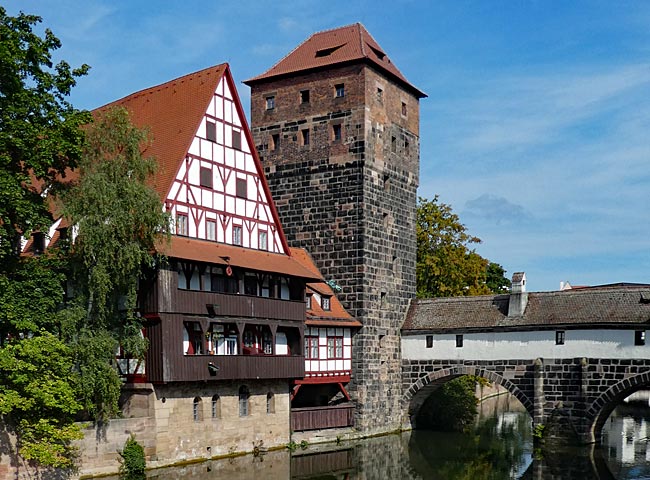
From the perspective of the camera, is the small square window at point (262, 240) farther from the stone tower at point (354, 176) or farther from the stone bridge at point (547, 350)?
the stone bridge at point (547, 350)

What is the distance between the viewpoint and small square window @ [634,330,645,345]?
3962 cm

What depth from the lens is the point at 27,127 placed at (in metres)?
29.4

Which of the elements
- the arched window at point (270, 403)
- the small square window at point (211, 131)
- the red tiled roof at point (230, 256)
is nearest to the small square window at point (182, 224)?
the red tiled roof at point (230, 256)

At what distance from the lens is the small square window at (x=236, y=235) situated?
3719 centimetres

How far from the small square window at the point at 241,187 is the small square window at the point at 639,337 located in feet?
59.1

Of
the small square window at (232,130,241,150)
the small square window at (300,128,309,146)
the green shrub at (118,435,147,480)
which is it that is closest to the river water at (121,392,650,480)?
the green shrub at (118,435,147,480)

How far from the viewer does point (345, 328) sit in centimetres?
4494

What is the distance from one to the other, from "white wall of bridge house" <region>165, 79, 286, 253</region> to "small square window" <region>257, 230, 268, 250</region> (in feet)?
0.26

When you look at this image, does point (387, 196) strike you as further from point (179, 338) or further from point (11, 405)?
point (11, 405)

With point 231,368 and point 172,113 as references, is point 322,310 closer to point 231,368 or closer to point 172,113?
point 231,368

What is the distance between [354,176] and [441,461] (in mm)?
15128

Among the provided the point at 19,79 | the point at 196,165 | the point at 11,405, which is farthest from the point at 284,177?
the point at 11,405

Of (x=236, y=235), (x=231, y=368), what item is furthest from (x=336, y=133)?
(x=231, y=368)

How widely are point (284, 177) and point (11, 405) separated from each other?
77.7 ft
